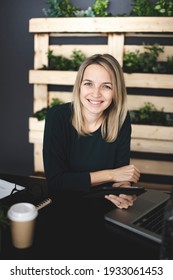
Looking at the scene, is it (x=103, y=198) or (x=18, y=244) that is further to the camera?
(x=103, y=198)

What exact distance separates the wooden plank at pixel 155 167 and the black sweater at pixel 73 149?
1.10m

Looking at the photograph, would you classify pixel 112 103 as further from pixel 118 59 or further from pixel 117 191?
pixel 118 59

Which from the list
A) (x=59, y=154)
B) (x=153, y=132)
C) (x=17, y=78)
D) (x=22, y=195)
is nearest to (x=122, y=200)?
(x=22, y=195)

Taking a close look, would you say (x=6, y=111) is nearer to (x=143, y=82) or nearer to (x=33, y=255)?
(x=143, y=82)

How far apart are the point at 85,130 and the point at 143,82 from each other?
108 cm

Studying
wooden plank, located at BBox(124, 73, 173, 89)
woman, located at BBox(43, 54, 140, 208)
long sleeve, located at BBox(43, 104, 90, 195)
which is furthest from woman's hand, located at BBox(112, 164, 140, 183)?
wooden plank, located at BBox(124, 73, 173, 89)

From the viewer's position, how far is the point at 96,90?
1.46m

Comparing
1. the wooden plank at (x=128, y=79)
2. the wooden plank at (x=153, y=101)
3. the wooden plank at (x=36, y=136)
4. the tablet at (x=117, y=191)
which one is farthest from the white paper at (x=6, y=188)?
the wooden plank at (x=153, y=101)

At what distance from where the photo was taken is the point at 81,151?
1502 mm

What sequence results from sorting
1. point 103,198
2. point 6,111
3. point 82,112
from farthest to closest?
point 6,111 < point 82,112 < point 103,198

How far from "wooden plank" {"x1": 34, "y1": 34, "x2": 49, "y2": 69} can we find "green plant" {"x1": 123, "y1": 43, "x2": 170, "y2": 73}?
2.32 feet

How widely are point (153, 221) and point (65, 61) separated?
77.7 inches

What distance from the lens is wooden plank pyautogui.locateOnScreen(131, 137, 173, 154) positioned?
2.38m

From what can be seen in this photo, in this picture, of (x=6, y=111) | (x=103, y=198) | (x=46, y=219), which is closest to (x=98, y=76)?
(x=103, y=198)
